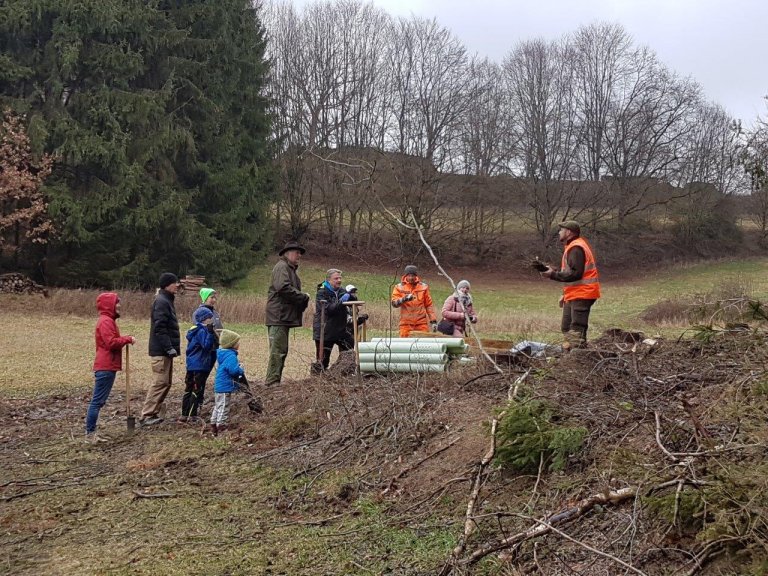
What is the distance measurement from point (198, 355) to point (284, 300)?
1.34 meters

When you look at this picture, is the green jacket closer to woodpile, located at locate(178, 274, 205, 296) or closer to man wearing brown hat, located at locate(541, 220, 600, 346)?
man wearing brown hat, located at locate(541, 220, 600, 346)

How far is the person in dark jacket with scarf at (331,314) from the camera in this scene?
10453 millimetres

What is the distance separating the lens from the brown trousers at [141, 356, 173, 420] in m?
9.55

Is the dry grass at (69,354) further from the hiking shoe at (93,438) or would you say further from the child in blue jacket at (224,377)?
the hiking shoe at (93,438)

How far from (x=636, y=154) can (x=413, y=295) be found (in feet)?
153

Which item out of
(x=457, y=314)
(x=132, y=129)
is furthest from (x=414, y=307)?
(x=132, y=129)

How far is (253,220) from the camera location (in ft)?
128

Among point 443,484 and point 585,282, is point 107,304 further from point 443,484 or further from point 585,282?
point 585,282

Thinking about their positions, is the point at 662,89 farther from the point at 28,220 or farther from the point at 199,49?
the point at 28,220

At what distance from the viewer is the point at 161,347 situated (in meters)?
9.52

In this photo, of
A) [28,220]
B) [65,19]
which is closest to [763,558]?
[28,220]

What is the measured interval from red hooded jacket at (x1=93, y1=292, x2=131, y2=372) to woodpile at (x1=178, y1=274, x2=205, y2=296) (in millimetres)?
20847

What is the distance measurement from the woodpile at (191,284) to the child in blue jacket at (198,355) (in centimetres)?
2063

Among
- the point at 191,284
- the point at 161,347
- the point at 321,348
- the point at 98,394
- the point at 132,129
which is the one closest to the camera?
the point at 98,394
